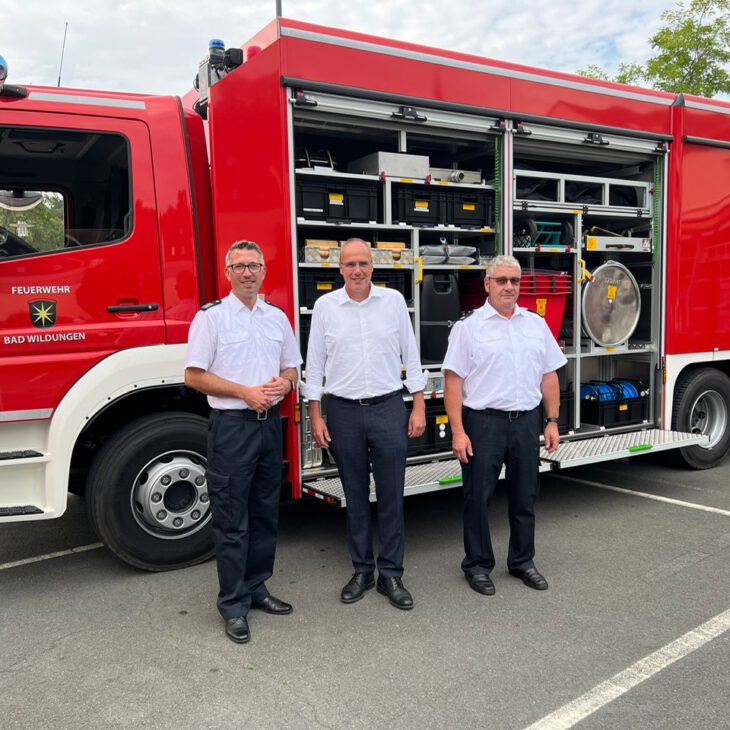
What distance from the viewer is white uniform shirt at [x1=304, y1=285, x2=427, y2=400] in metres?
3.70

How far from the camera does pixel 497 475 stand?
3.96 metres

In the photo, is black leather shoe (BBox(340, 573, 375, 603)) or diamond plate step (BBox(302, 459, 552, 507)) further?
diamond plate step (BBox(302, 459, 552, 507))

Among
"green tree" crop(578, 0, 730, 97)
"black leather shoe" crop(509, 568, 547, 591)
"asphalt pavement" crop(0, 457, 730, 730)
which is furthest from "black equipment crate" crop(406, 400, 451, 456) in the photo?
"green tree" crop(578, 0, 730, 97)

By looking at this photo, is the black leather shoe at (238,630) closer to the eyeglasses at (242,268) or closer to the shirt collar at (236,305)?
the shirt collar at (236,305)

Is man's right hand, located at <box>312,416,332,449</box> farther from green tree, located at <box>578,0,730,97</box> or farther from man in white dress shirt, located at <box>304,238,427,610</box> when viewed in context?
green tree, located at <box>578,0,730,97</box>

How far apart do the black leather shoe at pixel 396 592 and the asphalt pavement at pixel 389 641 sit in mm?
65

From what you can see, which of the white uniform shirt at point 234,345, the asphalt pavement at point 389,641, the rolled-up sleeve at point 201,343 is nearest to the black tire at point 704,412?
the asphalt pavement at point 389,641

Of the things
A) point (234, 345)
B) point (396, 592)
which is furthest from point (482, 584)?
point (234, 345)

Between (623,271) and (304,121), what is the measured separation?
304 centimetres

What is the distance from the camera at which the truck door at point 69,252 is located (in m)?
3.74

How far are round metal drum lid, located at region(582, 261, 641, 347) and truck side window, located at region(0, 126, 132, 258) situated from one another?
365 cm

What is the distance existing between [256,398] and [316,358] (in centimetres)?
62

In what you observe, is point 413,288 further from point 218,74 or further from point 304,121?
point 218,74

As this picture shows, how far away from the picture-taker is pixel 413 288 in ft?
15.9
